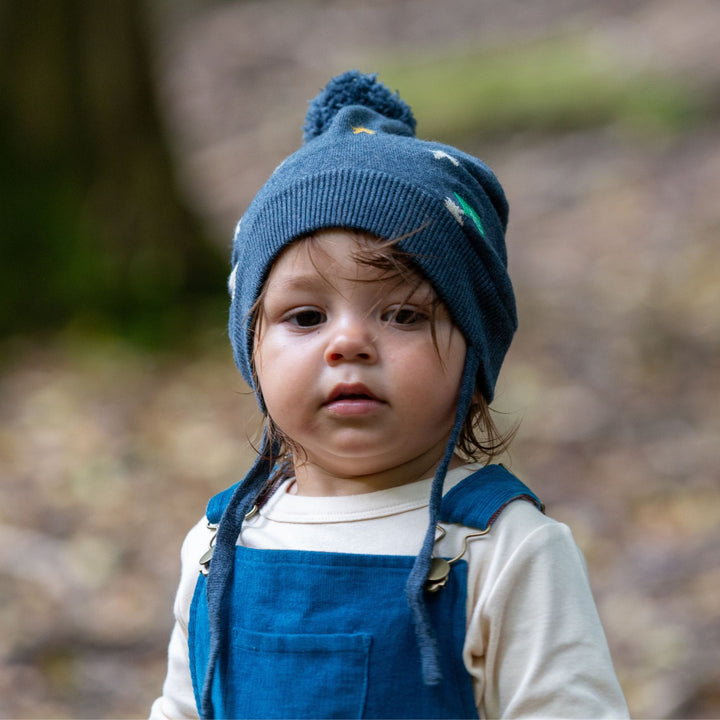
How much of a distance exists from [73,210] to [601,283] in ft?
11.0

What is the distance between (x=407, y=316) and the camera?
184 centimetres

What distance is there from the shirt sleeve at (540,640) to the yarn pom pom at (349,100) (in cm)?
91

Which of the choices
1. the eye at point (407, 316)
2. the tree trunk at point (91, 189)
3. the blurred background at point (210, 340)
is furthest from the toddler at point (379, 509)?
the tree trunk at point (91, 189)

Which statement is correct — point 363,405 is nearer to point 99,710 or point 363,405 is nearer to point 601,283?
point 99,710

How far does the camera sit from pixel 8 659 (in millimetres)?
3770

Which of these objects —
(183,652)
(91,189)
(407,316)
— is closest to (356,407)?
(407,316)

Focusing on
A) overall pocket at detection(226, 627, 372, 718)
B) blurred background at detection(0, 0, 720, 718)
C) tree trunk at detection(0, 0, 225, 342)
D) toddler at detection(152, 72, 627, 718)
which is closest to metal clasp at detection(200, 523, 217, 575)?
toddler at detection(152, 72, 627, 718)

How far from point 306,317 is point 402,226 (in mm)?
230

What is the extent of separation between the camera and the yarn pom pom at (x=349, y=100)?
213cm

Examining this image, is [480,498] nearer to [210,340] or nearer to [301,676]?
[301,676]

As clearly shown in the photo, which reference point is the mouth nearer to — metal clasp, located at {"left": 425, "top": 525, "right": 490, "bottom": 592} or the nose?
the nose

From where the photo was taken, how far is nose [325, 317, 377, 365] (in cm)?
175

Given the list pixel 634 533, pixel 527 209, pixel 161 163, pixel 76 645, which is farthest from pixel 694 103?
pixel 76 645

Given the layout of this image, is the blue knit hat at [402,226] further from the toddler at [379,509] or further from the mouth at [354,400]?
the mouth at [354,400]
